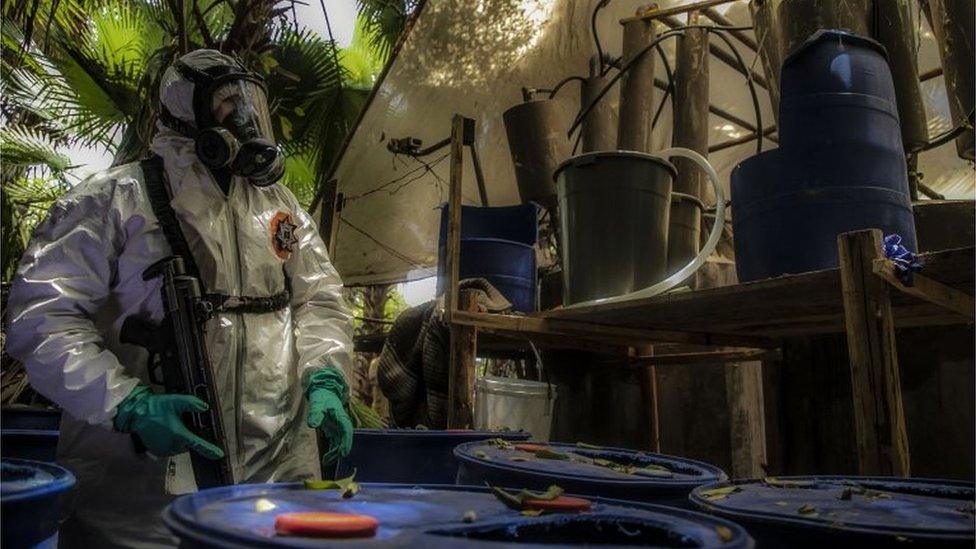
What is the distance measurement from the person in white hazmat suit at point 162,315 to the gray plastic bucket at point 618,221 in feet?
3.43

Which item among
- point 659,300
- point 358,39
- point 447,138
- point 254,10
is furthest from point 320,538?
point 358,39

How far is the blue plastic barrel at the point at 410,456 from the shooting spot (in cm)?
178

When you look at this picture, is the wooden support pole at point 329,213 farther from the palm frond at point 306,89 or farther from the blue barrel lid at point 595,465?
the blue barrel lid at point 595,465

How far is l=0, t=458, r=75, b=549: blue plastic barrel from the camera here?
82 cm

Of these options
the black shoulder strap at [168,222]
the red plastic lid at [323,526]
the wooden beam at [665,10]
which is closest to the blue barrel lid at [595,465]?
the red plastic lid at [323,526]

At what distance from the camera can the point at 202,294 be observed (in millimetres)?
1714

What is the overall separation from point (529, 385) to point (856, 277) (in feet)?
5.12

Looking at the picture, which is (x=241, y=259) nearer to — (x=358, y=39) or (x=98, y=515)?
(x=98, y=515)

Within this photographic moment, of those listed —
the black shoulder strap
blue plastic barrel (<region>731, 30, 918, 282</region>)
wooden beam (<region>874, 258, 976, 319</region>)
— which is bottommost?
wooden beam (<region>874, 258, 976, 319</region>)

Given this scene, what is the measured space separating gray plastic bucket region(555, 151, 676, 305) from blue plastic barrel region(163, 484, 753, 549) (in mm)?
1759

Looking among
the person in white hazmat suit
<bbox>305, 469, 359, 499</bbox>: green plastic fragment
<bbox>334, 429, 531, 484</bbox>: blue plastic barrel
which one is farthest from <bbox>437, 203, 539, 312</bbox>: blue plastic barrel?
<bbox>305, 469, 359, 499</bbox>: green plastic fragment

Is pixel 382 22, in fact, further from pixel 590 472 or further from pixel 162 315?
pixel 590 472

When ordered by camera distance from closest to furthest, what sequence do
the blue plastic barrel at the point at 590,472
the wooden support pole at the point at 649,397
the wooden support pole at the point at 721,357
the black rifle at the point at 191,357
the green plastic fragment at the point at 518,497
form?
the green plastic fragment at the point at 518,497 < the blue plastic barrel at the point at 590,472 < the black rifle at the point at 191,357 < the wooden support pole at the point at 721,357 < the wooden support pole at the point at 649,397

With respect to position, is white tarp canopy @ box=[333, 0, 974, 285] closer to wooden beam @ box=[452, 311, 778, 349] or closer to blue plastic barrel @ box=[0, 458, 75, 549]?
wooden beam @ box=[452, 311, 778, 349]
